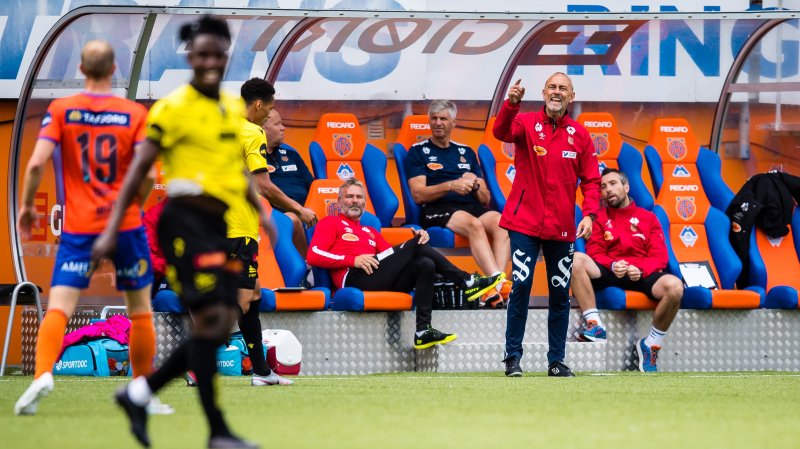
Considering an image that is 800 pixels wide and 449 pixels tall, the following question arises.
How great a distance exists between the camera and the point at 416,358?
10.8m

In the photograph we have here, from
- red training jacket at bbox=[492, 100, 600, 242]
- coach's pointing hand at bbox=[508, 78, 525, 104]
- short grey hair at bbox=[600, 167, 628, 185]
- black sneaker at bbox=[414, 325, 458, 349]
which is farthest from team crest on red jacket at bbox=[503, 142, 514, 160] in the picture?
coach's pointing hand at bbox=[508, 78, 525, 104]

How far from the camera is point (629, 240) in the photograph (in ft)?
37.7

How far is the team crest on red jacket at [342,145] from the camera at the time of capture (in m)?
12.2

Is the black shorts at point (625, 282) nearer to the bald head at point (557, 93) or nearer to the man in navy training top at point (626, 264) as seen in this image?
the man in navy training top at point (626, 264)

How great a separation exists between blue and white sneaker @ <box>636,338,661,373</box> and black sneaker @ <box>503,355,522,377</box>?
2168mm

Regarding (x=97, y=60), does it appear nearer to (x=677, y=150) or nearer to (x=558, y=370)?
(x=558, y=370)

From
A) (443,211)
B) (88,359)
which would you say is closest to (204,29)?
(88,359)

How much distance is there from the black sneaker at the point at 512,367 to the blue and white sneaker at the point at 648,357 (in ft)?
7.11

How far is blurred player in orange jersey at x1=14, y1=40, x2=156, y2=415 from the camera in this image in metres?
6.26

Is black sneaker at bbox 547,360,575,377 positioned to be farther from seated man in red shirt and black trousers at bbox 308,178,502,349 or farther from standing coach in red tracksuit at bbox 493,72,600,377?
seated man in red shirt and black trousers at bbox 308,178,502,349

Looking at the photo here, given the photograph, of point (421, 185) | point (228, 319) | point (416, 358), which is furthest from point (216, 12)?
point (228, 319)

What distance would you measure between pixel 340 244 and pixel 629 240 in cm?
245

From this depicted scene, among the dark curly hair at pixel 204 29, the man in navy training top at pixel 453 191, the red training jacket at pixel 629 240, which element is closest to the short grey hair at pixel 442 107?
the man in navy training top at pixel 453 191

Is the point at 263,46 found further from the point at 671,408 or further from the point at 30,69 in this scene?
the point at 671,408
